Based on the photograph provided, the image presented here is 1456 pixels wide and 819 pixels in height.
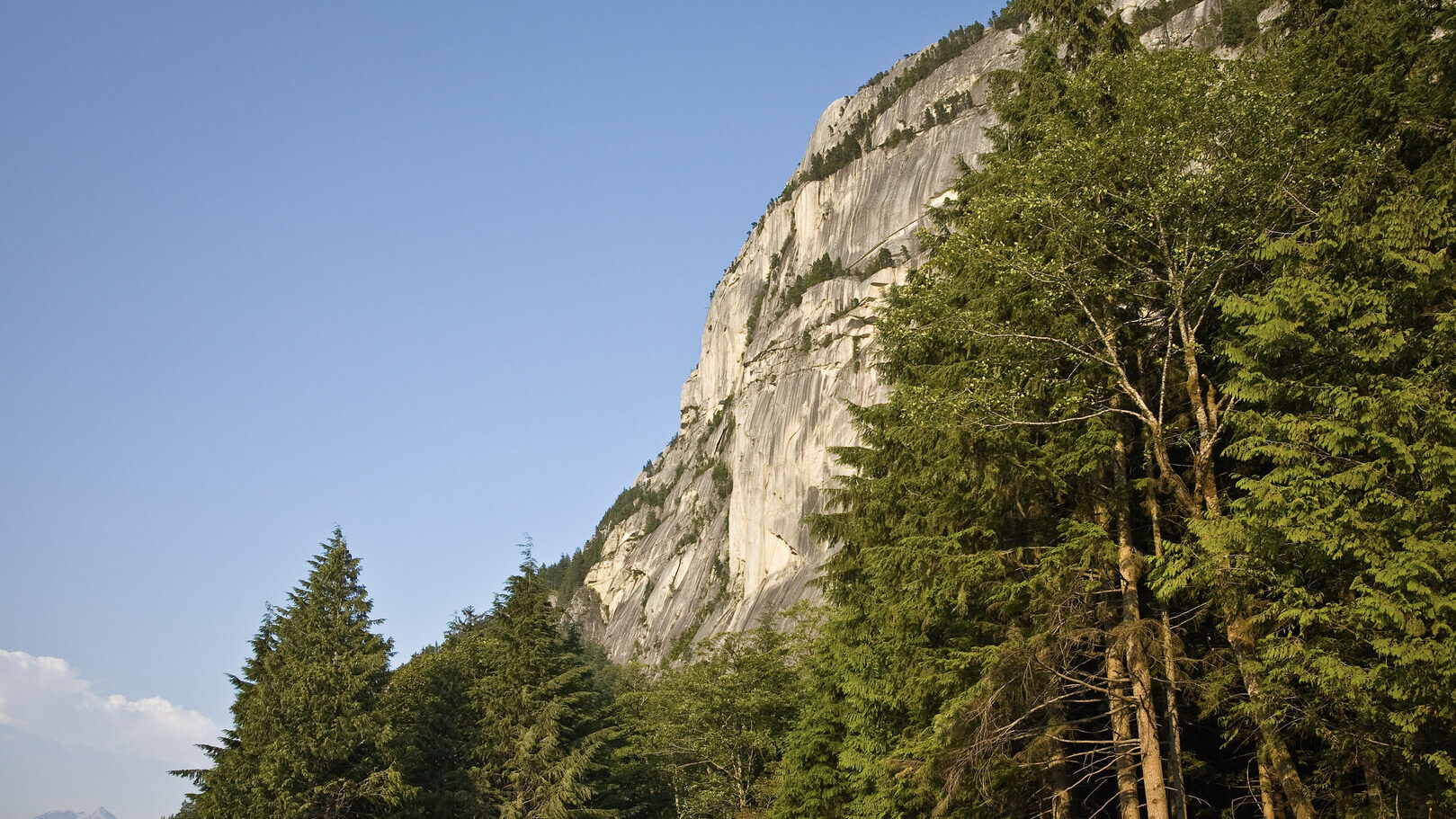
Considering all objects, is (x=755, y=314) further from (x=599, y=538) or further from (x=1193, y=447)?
(x=1193, y=447)

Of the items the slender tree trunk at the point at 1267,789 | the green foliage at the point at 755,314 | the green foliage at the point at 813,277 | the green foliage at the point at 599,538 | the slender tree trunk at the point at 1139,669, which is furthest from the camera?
the green foliage at the point at 599,538

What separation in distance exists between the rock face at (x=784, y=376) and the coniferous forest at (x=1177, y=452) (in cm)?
3994

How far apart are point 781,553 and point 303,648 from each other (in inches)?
1848

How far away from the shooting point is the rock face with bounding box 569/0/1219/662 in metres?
70.9

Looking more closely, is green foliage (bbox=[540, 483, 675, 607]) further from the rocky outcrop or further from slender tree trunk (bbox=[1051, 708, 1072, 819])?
slender tree trunk (bbox=[1051, 708, 1072, 819])

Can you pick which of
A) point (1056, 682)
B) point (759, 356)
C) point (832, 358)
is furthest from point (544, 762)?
point (759, 356)

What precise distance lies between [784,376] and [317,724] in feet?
198

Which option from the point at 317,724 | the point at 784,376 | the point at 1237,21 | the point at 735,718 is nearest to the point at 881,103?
the point at 784,376

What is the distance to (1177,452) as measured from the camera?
1333 cm

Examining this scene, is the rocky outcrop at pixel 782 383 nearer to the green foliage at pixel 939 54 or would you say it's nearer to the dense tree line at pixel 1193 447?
the green foliage at pixel 939 54

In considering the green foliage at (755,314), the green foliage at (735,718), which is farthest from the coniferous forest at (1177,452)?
the green foliage at (755,314)

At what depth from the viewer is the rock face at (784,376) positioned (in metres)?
70.9

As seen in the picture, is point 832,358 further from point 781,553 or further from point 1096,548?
point 1096,548

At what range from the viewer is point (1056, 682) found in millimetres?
11672
